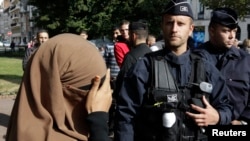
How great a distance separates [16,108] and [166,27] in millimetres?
1175

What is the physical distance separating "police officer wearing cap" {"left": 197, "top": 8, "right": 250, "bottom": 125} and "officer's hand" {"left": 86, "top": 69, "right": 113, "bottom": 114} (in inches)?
48.6

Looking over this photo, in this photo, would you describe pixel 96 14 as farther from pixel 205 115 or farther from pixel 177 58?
pixel 205 115

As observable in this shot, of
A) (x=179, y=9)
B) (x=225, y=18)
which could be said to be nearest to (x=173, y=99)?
(x=179, y=9)

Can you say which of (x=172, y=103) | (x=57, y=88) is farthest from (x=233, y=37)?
(x=57, y=88)

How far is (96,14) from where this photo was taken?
91.8ft

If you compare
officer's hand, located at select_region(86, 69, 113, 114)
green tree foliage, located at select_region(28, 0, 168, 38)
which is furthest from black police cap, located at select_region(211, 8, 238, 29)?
green tree foliage, located at select_region(28, 0, 168, 38)

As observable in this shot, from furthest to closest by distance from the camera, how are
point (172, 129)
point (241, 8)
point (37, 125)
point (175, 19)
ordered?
point (241, 8)
point (175, 19)
point (172, 129)
point (37, 125)

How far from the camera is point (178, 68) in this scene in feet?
8.11

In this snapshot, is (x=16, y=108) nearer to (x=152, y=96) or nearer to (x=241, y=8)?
(x=152, y=96)

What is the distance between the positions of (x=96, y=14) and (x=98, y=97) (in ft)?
87.1

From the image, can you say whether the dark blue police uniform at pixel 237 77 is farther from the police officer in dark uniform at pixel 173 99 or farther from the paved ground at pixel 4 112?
the paved ground at pixel 4 112

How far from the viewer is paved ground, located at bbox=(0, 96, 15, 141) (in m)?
6.87

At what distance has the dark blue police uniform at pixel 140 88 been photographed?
2.42m

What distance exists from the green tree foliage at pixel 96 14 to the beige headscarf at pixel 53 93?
2584cm
